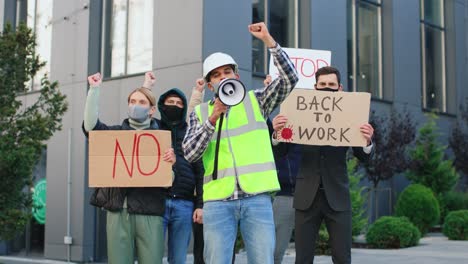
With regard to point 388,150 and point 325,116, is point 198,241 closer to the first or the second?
point 325,116

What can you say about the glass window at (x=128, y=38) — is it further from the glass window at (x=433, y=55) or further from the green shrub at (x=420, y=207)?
the glass window at (x=433, y=55)

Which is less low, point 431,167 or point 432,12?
point 432,12

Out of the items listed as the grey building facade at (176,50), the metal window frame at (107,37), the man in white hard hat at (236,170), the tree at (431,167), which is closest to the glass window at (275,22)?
the grey building facade at (176,50)

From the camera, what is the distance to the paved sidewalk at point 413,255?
36.1 feet

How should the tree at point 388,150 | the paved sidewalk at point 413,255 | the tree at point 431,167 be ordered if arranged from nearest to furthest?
1. the paved sidewalk at point 413,255
2. the tree at point 388,150
3. the tree at point 431,167

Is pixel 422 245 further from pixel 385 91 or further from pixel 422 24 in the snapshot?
pixel 422 24

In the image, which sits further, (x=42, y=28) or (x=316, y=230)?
(x=42, y=28)

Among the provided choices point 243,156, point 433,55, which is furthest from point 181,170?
Answer: point 433,55

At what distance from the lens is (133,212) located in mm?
5328

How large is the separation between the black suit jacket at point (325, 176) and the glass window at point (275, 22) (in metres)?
9.50

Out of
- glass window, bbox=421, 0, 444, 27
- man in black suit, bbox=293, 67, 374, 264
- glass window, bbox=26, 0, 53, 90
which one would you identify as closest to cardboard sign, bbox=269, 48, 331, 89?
man in black suit, bbox=293, 67, 374, 264

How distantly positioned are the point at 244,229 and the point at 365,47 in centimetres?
1542

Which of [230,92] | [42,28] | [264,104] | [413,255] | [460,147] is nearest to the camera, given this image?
[230,92]

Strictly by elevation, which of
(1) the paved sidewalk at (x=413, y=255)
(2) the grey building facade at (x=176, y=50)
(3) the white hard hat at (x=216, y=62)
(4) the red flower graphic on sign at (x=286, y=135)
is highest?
(2) the grey building facade at (x=176, y=50)
